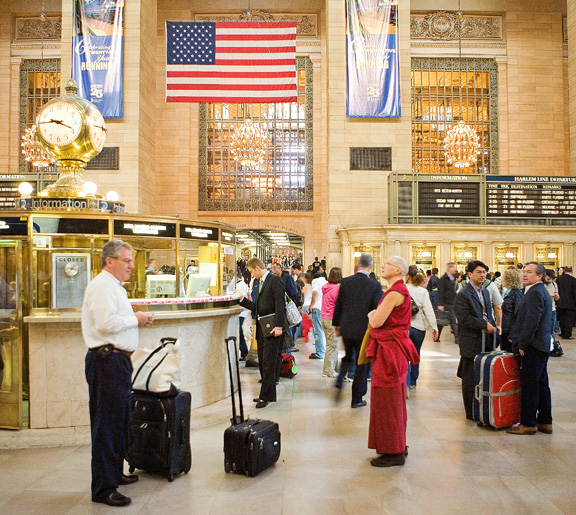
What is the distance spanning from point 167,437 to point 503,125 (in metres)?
24.7

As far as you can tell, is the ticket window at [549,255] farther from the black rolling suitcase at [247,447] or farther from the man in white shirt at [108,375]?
the man in white shirt at [108,375]

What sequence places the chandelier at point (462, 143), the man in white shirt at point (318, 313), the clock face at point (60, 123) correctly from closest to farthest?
the clock face at point (60, 123) < the man in white shirt at point (318, 313) < the chandelier at point (462, 143)

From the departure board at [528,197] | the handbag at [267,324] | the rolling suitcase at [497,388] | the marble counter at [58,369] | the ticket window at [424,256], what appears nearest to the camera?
the marble counter at [58,369]

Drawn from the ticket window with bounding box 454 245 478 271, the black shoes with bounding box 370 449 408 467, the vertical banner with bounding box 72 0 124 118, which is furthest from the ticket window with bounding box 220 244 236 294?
the vertical banner with bounding box 72 0 124 118

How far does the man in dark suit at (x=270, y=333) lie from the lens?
19.9ft

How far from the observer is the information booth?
500 cm

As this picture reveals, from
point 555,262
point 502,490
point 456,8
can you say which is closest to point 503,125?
point 456,8

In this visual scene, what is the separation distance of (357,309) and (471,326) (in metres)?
1.23

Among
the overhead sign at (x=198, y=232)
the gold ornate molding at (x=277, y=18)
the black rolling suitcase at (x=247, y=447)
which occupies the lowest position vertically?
the black rolling suitcase at (x=247, y=447)

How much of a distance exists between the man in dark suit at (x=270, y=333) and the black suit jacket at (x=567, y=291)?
8565 mm

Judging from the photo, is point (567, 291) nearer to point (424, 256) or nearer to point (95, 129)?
point (424, 256)

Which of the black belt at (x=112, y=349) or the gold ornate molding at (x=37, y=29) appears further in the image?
the gold ornate molding at (x=37, y=29)

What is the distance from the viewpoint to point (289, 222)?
2541cm

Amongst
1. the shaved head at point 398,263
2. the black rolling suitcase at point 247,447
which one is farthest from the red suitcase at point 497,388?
the black rolling suitcase at point 247,447
